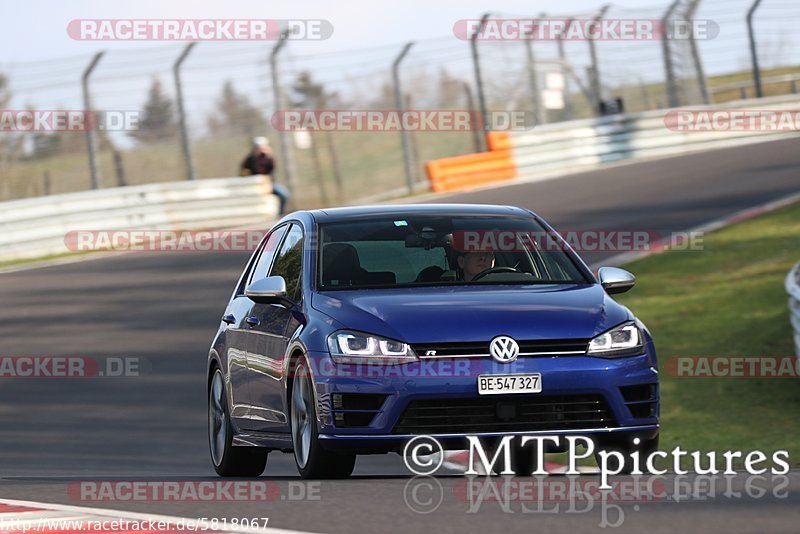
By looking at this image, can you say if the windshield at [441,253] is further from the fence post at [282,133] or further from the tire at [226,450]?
the fence post at [282,133]

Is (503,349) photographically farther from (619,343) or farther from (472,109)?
(472,109)

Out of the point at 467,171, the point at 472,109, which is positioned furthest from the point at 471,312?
the point at 472,109

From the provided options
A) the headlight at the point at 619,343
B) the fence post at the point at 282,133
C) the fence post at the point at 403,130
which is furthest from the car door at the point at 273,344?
the fence post at the point at 403,130

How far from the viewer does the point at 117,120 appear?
1057 inches

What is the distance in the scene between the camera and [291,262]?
9.68 metres

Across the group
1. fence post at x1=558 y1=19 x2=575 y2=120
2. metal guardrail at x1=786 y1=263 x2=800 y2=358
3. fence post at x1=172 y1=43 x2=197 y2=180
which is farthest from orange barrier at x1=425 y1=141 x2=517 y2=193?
metal guardrail at x1=786 y1=263 x2=800 y2=358

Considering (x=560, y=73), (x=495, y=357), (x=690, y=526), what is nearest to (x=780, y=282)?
(x=495, y=357)

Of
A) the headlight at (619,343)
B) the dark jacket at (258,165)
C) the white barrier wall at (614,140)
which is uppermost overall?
the headlight at (619,343)

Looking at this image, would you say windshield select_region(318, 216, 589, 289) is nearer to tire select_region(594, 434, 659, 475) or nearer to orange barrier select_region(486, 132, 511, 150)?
tire select_region(594, 434, 659, 475)

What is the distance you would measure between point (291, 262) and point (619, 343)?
2108 mm

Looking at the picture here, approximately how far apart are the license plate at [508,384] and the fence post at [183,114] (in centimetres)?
2032

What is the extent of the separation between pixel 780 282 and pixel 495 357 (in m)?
10.7

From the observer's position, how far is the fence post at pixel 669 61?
108 ft

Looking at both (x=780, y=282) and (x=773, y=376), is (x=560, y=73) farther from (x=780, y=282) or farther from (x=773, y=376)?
(x=773, y=376)
